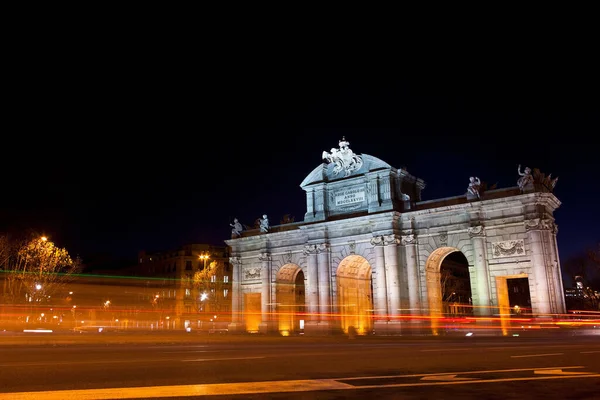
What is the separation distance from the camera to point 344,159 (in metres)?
48.2

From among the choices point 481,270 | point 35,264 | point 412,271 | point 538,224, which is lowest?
point 481,270

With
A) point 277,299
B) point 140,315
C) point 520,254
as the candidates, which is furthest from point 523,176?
point 140,315

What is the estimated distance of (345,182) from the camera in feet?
157

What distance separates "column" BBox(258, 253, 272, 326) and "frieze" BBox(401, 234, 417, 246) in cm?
1520

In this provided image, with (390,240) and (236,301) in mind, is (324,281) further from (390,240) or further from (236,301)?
(236,301)

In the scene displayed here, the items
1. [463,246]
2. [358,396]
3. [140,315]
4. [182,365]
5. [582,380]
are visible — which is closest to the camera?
[358,396]

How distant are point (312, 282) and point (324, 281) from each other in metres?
1.40

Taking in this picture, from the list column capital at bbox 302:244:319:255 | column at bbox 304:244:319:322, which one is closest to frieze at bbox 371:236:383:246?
column capital at bbox 302:244:319:255

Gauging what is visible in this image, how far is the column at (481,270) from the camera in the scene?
127ft

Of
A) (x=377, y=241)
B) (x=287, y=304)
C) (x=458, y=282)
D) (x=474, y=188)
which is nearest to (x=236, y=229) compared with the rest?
(x=287, y=304)

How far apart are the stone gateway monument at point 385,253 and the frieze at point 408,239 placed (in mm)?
87

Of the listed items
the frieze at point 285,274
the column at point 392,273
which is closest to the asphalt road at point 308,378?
the column at point 392,273

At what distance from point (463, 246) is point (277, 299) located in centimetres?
2002

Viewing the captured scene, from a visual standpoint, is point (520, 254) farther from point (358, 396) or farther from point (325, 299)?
point (358, 396)
